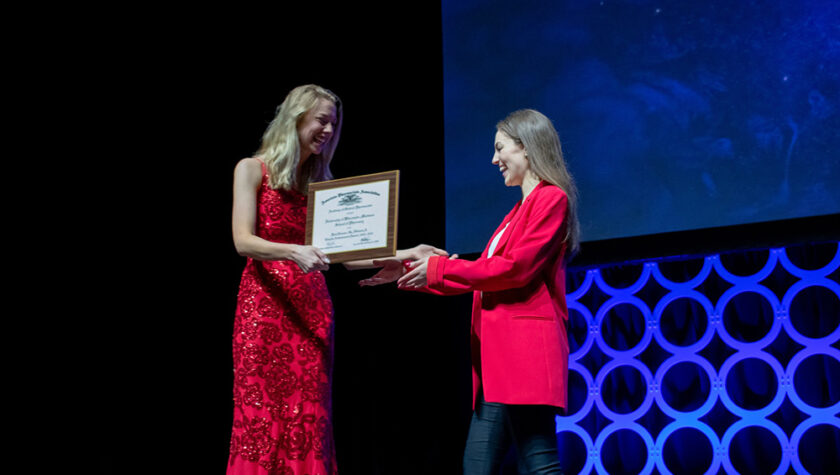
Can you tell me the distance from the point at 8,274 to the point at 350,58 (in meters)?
2.03

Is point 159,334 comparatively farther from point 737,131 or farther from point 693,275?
point 737,131

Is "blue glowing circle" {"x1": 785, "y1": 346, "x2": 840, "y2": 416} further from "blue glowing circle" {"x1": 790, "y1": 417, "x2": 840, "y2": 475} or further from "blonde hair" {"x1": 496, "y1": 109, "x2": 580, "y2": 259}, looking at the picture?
"blonde hair" {"x1": 496, "y1": 109, "x2": 580, "y2": 259}

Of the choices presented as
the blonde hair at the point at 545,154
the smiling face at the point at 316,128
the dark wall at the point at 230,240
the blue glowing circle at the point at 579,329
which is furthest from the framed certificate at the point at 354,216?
the blue glowing circle at the point at 579,329

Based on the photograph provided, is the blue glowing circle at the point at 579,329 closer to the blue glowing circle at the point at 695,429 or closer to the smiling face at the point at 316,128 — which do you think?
the blue glowing circle at the point at 695,429

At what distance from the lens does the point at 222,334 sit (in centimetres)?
341

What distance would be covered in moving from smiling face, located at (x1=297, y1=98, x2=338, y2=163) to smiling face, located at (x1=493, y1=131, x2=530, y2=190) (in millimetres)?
614

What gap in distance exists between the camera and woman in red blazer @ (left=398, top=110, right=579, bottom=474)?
1.87 meters

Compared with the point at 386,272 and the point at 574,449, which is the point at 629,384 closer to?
the point at 574,449

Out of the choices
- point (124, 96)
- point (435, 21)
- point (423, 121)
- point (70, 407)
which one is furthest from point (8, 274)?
point (435, 21)

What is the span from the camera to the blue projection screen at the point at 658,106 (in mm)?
3148

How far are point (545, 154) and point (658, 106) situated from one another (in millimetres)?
1537

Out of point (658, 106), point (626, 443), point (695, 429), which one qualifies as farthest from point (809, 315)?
point (658, 106)

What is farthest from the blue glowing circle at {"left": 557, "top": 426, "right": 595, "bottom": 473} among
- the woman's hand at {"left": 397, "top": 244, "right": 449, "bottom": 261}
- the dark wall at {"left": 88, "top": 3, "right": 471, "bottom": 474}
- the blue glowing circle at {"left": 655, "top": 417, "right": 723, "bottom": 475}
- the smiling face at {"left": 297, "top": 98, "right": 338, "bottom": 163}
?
the smiling face at {"left": 297, "top": 98, "right": 338, "bottom": 163}

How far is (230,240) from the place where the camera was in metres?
3.48
